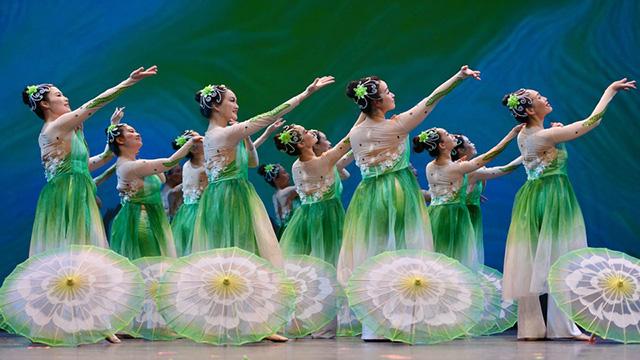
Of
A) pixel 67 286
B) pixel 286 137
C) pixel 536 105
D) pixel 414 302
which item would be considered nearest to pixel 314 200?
pixel 286 137

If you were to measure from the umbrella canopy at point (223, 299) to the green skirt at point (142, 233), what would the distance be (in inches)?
55.2

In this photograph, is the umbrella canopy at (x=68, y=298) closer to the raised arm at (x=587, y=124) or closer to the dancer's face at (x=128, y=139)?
the dancer's face at (x=128, y=139)

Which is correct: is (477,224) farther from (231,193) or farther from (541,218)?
(231,193)

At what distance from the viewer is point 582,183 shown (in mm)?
10727

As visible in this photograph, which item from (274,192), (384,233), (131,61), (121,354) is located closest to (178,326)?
(121,354)

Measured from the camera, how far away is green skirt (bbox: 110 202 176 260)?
27.7 ft

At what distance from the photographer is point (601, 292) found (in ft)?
23.1

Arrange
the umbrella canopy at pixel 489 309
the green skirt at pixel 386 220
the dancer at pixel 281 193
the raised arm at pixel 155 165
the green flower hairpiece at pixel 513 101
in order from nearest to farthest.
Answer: the green skirt at pixel 386 220, the green flower hairpiece at pixel 513 101, the umbrella canopy at pixel 489 309, the raised arm at pixel 155 165, the dancer at pixel 281 193

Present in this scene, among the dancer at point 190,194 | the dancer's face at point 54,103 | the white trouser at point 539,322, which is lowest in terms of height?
the white trouser at point 539,322

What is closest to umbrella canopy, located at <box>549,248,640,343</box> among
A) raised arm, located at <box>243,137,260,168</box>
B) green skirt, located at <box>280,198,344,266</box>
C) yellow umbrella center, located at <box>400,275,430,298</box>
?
yellow umbrella center, located at <box>400,275,430,298</box>

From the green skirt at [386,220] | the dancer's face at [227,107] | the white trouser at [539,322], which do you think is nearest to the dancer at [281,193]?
the dancer's face at [227,107]

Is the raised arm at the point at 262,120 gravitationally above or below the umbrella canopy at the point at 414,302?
above

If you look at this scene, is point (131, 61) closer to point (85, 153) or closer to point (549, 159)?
point (85, 153)

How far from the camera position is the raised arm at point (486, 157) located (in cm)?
838
